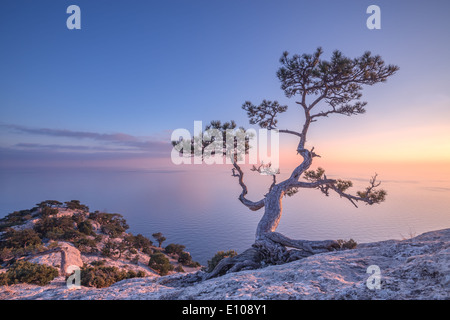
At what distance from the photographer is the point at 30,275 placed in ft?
30.6

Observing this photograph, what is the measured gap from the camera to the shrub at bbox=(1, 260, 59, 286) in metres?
8.99

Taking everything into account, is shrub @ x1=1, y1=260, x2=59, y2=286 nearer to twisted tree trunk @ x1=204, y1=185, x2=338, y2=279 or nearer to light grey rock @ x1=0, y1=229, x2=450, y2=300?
light grey rock @ x1=0, y1=229, x2=450, y2=300

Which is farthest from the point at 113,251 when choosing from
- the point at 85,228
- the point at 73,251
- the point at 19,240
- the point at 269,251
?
the point at 269,251

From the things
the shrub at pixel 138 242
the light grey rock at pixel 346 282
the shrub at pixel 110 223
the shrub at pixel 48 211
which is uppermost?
the light grey rock at pixel 346 282

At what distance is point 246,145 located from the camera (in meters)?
11.1

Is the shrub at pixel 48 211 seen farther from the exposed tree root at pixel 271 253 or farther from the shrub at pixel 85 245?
the exposed tree root at pixel 271 253

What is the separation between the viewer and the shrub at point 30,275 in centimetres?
899

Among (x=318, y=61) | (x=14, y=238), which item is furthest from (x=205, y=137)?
(x=14, y=238)

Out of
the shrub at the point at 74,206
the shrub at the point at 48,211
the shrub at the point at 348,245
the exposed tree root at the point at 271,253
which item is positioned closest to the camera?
the exposed tree root at the point at 271,253

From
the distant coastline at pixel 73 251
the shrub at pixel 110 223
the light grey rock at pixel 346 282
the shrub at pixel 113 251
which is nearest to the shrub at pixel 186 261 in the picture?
the distant coastline at pixel 73 251

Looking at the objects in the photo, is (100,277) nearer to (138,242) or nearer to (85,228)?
(85,228)

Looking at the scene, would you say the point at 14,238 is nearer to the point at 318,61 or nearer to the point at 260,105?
the point at 260,105

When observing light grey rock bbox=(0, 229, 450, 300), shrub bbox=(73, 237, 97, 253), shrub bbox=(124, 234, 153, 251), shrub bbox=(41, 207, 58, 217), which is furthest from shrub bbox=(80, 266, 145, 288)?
shrub bbox=(41, 207, 58, 217)
